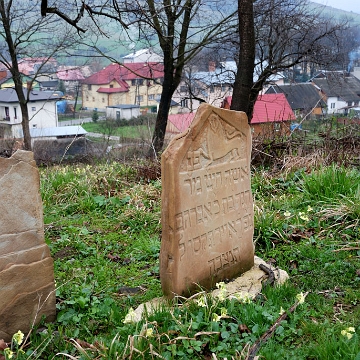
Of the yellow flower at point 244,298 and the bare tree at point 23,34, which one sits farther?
the bare tree at point 23,34

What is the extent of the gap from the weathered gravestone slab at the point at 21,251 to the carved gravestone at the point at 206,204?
0.90m

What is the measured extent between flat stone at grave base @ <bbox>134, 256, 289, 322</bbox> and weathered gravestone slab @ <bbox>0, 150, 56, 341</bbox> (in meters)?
0.71

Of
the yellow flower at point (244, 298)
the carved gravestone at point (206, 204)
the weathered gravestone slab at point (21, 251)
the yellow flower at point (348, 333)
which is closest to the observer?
the yellow flower at point (348, 333)

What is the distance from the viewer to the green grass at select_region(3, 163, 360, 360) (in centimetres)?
304

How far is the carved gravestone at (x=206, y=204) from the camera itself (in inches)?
144

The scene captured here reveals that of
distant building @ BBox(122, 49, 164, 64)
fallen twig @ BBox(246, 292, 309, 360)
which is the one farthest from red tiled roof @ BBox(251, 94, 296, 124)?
fallen twig @ BBox(246, 292, 309, 360)

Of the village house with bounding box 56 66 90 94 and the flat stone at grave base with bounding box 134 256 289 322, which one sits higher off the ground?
the village house with bounding box 56 66 90 94

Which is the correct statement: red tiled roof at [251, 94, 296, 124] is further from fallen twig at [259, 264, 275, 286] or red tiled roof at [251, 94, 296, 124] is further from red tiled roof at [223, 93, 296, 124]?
fallen twig at [259, 264, 275, 286]

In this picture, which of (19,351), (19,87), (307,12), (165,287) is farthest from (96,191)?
(19,87)

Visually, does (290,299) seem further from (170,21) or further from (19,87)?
(19,87)

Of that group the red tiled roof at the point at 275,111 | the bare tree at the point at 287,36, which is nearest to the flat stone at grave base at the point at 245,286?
the red tiled roof at the point at 275,111

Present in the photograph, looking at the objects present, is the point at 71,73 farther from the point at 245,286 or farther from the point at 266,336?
the point at 266,336

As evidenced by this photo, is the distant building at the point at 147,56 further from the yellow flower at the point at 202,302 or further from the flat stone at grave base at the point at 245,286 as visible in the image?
the yellow flower at the point at 202,302

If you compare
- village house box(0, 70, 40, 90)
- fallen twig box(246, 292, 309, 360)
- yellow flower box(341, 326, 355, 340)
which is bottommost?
fallen twig box(246, 292, 309, 360)
